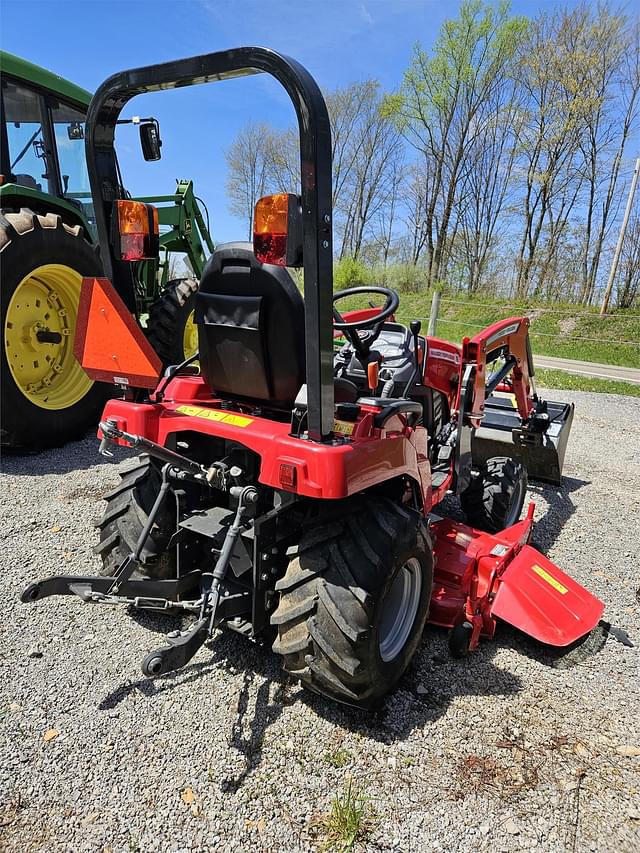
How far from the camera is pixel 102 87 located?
86.5 inches

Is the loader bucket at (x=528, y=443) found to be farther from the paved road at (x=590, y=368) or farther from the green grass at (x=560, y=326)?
the green grass at (x=560, y=326)

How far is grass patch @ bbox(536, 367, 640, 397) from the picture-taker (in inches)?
405

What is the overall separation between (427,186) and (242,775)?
85.6ft

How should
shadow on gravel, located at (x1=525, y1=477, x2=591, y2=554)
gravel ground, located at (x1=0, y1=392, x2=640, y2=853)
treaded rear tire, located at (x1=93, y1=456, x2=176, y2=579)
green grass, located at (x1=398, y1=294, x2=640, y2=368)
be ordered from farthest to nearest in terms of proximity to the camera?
green grass, located at (x1=398, y1=294, x2=640, y2=368)
shadow on gravel, located at (x1=525, y1=477, x2=591, y2=554)
treaded rear tire, located at (x1=93, y1=456, x2=176, y2=579)
gravel ground, located at (x1=0, y1=392, x2=640, y2=853)

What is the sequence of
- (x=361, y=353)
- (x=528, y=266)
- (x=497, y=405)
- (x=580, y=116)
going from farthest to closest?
(x=528, y=266) < (x=580, y=116) < (x=497, y=405) < (x=361, y=353)

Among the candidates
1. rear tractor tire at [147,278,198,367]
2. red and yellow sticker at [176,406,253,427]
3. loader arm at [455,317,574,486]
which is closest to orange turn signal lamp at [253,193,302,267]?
red and yellow sticker at [176,406,253,427]

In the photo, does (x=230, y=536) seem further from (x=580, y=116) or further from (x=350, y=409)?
(x=580, y=116)

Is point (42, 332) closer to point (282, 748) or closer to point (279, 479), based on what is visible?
point (279, 479)

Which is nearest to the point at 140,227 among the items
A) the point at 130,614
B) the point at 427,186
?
the point at 130,614

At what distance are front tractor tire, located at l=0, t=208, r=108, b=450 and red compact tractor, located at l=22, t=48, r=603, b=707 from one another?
7.63 ft

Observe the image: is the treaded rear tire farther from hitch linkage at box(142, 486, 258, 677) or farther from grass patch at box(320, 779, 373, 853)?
grass patch at box(320, 779, 373, 853)

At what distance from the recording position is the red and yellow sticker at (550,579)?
9.41ft

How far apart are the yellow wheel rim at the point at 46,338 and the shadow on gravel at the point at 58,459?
0.37 m

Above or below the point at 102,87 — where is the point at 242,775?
below
